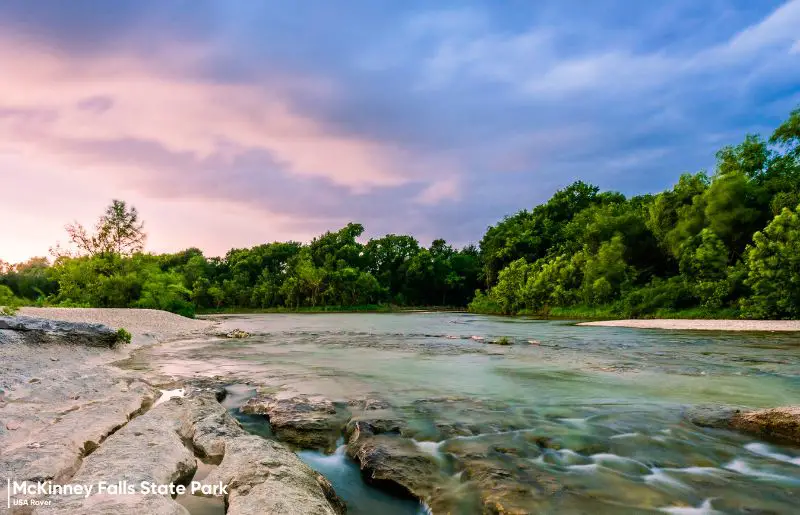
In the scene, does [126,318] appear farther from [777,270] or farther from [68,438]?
[777,270]

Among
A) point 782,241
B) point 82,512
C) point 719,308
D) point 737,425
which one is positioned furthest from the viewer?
point 719,308

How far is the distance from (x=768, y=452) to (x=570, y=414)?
205 centimetres

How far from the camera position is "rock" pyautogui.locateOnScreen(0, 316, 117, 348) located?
32.9 ft

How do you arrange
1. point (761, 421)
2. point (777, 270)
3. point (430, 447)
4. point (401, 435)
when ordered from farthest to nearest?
point (777, 270) < point (761, 421) < point (401, 435) < point (430, 447)

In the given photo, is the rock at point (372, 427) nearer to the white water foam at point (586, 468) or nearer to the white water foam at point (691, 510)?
the white water foam at point (586, 468)

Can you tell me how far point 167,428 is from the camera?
172 inches

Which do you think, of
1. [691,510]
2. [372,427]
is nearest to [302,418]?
[372,427]

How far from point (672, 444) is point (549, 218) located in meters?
74.2

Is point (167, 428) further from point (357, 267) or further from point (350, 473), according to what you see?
point (357, 267)

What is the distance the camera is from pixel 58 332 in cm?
1067

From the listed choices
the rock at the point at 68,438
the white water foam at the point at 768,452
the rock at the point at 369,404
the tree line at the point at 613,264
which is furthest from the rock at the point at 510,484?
the tree line at the point at 613,264

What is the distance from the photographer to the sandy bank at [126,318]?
17625 mm

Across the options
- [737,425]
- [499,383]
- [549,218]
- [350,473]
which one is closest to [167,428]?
[350,473]

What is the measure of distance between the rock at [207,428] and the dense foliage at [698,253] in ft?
95.6
